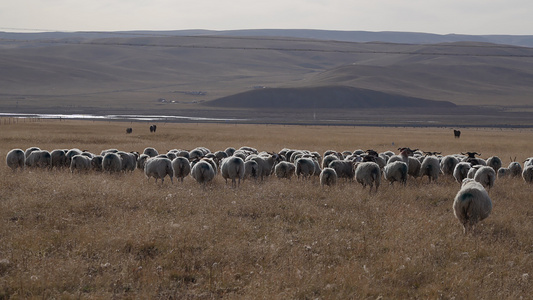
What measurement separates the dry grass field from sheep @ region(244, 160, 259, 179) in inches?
144

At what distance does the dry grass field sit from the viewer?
7535mm

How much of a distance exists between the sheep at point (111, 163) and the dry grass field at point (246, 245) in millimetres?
4603

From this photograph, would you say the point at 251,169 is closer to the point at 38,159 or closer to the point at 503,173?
the point at 38,159

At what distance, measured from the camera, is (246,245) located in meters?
9.25

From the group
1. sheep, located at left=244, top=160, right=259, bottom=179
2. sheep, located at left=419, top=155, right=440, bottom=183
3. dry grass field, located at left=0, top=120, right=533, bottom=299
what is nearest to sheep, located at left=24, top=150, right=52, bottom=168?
dry grass field, located at left=0, top=120, right=533, bottom=299

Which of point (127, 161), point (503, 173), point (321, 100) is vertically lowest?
point (503, 173)

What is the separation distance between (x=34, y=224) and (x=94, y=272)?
105 inches

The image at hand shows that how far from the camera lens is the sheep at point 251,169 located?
18.3 metres

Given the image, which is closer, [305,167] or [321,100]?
[305,167]

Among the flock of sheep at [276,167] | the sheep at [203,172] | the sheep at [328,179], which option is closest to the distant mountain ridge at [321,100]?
the flock of sheep at [276,167]

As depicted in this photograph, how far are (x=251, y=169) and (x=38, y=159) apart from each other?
25.7 ft

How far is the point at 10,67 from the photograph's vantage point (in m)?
191

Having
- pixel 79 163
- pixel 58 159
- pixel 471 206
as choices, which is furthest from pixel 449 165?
pixel 58 159

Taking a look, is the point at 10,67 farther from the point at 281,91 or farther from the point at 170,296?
the point at 170,296
